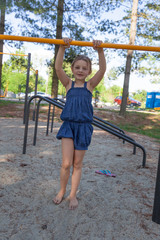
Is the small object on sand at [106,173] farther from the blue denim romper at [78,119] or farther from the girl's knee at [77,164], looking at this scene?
the blue denim romper at [78,119]

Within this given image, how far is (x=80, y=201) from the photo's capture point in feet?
5.97

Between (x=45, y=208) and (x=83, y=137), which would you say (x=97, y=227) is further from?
(x=83, y=137)

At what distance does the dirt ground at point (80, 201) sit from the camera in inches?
55.3

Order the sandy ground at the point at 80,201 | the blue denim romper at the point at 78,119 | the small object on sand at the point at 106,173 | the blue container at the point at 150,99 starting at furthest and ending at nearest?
the blue container at the point at 150,99 → the small object on sand at the point at 106,173 → the blue denim romper at the point at 78,119 → the sandy ground at the point at 80,201

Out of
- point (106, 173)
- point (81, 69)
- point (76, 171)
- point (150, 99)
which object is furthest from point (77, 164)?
point (150, 99)

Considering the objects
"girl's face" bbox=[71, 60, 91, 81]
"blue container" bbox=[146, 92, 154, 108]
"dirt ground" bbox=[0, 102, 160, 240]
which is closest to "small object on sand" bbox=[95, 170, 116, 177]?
"dirt ground" bbox=[0, 102, 160, 240]

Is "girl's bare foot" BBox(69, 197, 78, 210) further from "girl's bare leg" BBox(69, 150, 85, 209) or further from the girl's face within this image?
the girl's face

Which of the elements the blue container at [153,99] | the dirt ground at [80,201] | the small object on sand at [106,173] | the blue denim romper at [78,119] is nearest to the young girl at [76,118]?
the blue denim romper at [78,119]

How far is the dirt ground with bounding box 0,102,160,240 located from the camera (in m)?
1.41

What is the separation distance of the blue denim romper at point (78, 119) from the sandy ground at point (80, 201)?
0.54 meters

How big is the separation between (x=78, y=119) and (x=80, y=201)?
2.43 feet

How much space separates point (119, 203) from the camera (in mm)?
1833

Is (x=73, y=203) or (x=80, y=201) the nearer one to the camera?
(x=73, y=203)

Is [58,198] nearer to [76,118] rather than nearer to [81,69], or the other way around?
[76,118]
